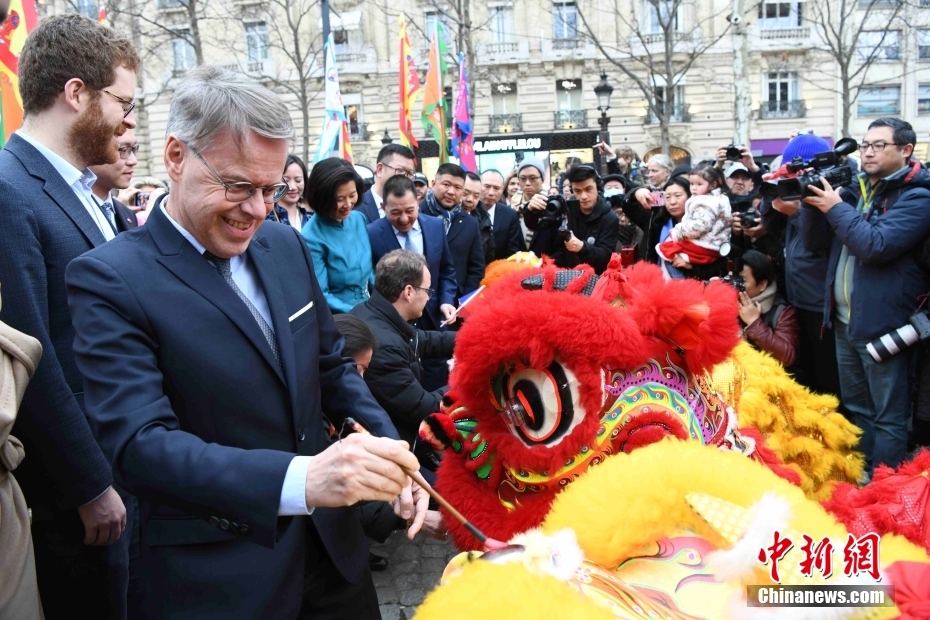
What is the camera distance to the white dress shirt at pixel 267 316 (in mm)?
1438

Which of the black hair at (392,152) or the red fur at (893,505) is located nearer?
the red fur at (893,505)

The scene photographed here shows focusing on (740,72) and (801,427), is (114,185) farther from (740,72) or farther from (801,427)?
(740,72)

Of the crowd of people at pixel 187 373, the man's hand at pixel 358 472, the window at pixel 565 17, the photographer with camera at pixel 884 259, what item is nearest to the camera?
the man's hand at pixel 358 472

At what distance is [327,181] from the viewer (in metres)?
4.66

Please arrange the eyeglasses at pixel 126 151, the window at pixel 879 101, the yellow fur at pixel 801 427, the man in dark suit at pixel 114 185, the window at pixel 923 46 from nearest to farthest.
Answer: the man in dark suit at pixel 114 185
the eyeglasses at pixel 126 151
the yellow fur at pixel 801 427
the window at pixel 923 46
the window at pixel 879 101

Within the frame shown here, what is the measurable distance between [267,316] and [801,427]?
2572mm

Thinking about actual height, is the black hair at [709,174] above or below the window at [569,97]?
below

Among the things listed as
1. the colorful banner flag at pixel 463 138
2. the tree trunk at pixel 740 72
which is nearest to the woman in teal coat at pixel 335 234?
the colorful banner flag at pixel 463 138

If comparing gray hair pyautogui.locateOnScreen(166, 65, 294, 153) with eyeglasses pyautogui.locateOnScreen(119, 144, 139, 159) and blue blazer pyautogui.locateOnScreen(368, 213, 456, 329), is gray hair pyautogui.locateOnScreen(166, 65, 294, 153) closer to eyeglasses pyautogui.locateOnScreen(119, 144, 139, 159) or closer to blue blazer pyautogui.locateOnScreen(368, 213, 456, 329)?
eyeglasses pyautogui.locateOnScreen(119, 144, 139, 159)

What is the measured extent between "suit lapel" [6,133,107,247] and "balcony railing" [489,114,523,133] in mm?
28328

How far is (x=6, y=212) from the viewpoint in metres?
2.14

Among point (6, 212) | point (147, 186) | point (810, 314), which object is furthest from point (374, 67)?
point (6, 212)

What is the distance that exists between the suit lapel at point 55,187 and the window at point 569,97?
95.5ft

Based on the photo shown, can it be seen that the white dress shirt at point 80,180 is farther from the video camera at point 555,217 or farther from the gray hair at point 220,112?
the video camera at point 555,217
